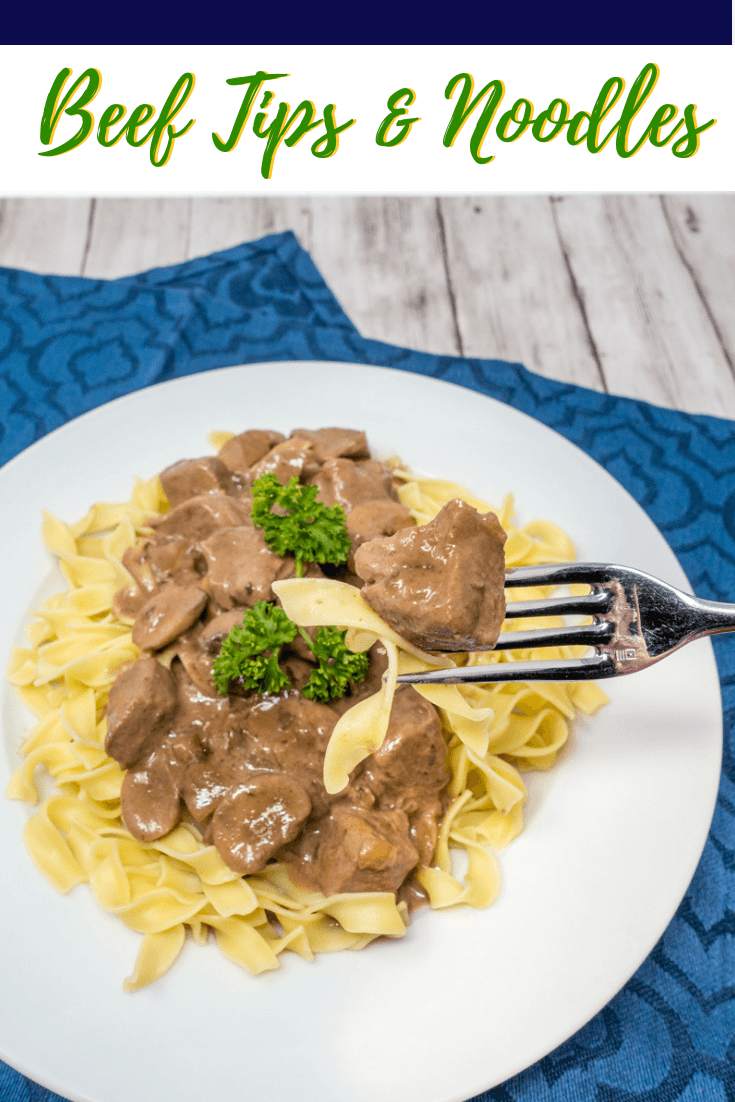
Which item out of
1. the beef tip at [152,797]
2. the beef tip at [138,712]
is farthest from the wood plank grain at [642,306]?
the beef tip at [152,797]

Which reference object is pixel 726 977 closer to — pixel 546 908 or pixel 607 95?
pixel 546 908

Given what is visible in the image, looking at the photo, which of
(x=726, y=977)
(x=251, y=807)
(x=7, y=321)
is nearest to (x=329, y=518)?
(x=251, y=807)

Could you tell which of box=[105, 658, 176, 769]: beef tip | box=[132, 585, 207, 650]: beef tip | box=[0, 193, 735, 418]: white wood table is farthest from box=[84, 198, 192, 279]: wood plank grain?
box=[105, 658, 176, 769]: beef tip

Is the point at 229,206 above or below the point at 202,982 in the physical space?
above

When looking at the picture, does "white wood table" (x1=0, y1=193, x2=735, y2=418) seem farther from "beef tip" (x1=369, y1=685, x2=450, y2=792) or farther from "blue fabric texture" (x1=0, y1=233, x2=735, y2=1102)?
"beef tip" (x1=369, y1=685, x2=450, y2=792)

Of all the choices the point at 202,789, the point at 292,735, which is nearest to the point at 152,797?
the point at 202,789

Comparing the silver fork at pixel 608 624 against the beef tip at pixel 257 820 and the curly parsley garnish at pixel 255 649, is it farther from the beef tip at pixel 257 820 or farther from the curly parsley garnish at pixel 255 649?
the beef tip at pixel 257 820

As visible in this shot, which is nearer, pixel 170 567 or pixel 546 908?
pixel 546 908

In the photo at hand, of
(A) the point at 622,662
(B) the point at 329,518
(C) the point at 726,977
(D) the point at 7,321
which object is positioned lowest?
(C) the point at 726,977
